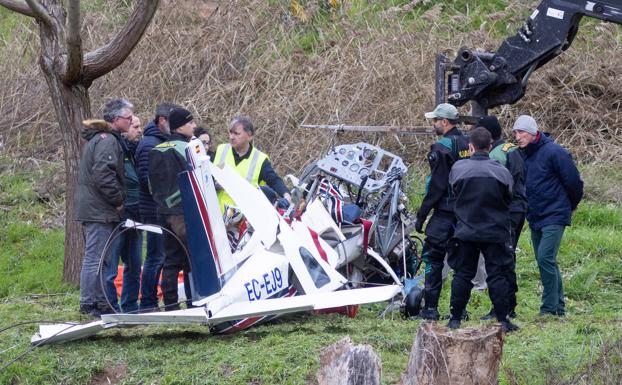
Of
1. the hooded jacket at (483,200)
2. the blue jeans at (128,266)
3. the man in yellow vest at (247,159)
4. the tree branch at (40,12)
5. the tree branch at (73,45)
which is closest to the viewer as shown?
the hooded jacket at (483,200)

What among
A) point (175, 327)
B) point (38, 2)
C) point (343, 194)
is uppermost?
point (38, 2)

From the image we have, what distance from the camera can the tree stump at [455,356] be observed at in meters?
5.49

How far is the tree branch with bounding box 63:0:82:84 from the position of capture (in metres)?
8.91

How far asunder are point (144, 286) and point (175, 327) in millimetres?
657

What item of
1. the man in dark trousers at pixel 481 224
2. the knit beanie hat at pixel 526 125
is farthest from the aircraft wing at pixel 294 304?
the knit beanie hat at pixel 526 125

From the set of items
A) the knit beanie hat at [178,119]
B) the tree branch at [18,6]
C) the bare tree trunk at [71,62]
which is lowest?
the knit beanie hat at [178,119]

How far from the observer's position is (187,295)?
28.4 feet

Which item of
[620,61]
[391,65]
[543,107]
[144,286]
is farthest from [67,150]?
[620,61]

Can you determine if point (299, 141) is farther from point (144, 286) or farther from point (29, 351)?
point (29, 351)

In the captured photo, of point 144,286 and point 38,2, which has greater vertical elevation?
point 38,2

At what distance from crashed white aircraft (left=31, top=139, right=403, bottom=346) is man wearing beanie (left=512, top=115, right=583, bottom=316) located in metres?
1.33

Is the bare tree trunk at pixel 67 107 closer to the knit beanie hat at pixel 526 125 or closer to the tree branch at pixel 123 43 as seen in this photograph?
the tree branch at pixel 123 43

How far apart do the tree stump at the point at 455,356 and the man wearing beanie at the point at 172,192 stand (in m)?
2.95

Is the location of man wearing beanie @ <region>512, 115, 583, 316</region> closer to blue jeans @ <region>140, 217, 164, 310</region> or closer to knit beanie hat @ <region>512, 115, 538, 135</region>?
knit beanie hat @ <region>512, 115, 538, 135</region>
